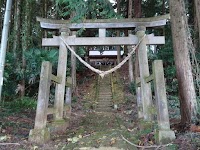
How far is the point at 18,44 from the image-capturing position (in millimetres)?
10406

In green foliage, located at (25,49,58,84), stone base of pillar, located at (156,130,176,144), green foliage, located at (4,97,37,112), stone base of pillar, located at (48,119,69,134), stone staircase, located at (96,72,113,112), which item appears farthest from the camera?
stone staircase, located at (96,72,113,112)

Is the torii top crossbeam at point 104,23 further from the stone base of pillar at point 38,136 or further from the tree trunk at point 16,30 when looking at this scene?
the tree trunk at point 16,30

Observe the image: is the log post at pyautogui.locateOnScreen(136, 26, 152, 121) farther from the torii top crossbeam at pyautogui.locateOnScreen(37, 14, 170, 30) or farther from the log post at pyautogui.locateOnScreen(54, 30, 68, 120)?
the log post at pyautogui.locateOnScreen(54, 30, 68, 120)

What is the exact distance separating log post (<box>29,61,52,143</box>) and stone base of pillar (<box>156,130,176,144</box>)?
223cm

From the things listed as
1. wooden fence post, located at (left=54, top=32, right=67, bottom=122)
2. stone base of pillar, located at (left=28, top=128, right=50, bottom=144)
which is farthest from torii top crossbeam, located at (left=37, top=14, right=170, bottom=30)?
stone base of pillar, located at (left=28, top=128, right=50, bottom=144)

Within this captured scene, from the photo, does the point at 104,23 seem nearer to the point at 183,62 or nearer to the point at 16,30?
the point at 183,62

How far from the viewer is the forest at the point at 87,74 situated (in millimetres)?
4484

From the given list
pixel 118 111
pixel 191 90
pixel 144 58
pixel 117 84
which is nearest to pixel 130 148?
pixel 191 90

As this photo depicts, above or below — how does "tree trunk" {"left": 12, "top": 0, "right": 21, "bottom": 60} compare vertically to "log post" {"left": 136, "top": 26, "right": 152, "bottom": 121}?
above

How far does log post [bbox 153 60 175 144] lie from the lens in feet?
13.4

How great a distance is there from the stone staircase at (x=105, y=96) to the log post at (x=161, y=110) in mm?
5861

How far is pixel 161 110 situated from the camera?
4.32 m

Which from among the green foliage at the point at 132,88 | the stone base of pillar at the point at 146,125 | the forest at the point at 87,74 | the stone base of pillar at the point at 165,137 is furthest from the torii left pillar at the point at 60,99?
the green foliage at the point at 132,88

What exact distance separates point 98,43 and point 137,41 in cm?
104
